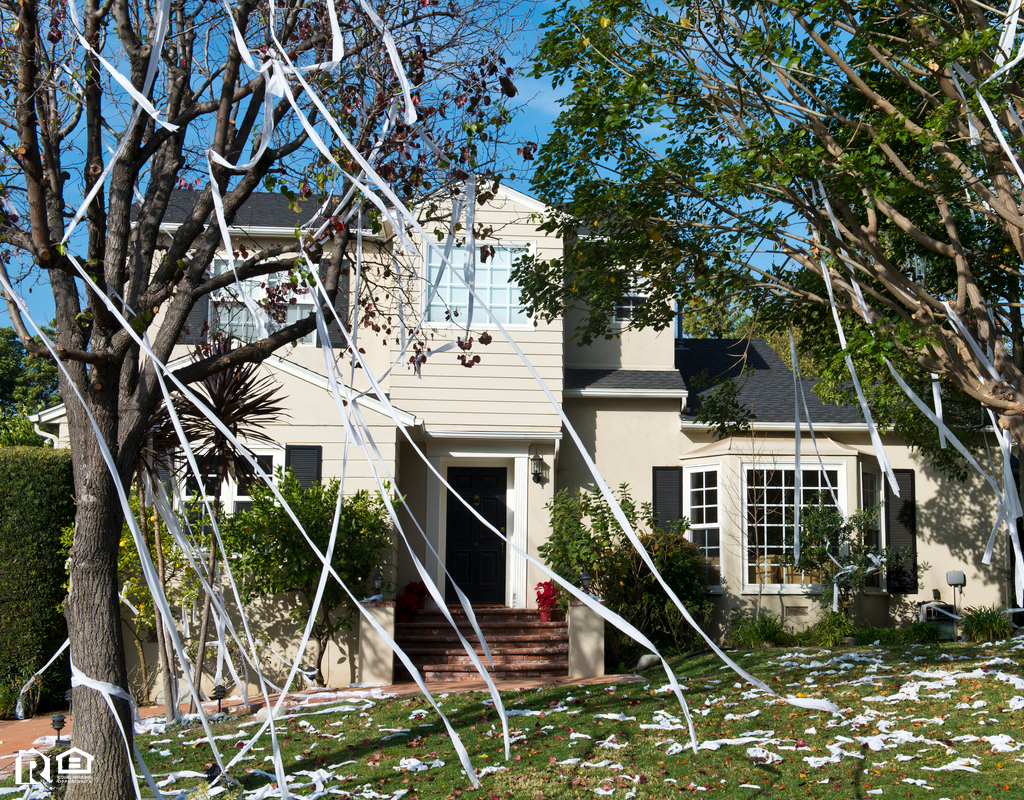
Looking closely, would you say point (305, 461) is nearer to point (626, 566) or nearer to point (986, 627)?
point (626, 566)

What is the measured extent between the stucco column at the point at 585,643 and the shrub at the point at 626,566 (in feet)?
1.59

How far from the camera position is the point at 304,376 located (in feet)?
35.1

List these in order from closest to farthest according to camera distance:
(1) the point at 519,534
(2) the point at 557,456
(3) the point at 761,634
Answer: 1. (3) the point at 761,634
2. (1) the point at 519,534
3. (2) the point at 557,456

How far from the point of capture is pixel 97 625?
4766 millimetres

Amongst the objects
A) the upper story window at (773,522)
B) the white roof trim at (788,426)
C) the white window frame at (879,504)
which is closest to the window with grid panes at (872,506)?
the white window frame at (879,504)

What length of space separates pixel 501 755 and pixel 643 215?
4441mm

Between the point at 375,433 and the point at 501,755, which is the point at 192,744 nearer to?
the point at 501,755

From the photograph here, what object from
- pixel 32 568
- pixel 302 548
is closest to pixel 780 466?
pixel 302 548

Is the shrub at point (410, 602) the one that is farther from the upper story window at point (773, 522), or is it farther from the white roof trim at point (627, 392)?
the upper story window at point (773, 522)

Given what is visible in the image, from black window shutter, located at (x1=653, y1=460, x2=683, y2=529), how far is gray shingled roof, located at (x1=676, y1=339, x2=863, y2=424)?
0.87 meters

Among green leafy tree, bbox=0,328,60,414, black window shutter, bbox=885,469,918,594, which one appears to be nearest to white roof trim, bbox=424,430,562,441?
black window shutter, bbox=885,469,918,594

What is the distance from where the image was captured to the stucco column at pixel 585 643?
973 cm

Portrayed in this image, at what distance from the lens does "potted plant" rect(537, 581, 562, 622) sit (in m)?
10.9

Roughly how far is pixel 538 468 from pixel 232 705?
4845mm
